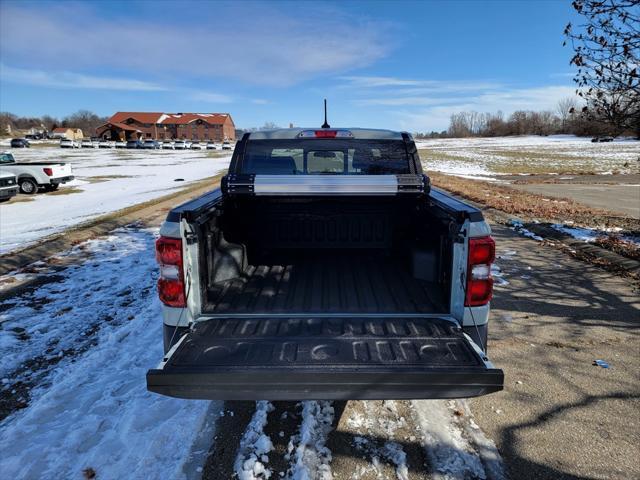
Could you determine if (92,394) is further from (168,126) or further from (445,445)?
(168,126)

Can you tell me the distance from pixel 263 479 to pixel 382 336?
3.68 feet

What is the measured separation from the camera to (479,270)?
8.82ft

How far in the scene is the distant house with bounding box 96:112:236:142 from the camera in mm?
94500

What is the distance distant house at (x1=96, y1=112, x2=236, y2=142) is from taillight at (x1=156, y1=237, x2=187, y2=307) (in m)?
104

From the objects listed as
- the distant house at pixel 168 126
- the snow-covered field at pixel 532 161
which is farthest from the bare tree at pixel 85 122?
the snow-covered field at pixel 532 161

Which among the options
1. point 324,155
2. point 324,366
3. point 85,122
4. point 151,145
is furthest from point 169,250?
point 85,122

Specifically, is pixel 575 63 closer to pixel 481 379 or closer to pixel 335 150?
pixel 335 150

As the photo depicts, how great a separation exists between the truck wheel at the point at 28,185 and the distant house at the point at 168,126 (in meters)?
87.4

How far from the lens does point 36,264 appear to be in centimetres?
657

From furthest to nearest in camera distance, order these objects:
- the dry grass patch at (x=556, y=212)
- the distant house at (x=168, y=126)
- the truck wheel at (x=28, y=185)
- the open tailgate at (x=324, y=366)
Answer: the distant house at (x=168, y=126)
the truck wheel at (x=28, y=185)
the dry grass patch at (x=556, y=212)
the open tailgate at (x=324, y=366)

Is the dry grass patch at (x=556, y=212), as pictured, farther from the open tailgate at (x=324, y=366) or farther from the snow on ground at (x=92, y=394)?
the snow on ground at (x=92, y=394)

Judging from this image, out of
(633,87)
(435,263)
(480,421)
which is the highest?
(633,87)

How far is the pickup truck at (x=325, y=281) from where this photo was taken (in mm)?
2275

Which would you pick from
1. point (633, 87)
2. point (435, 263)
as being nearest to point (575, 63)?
point (633, 87)
